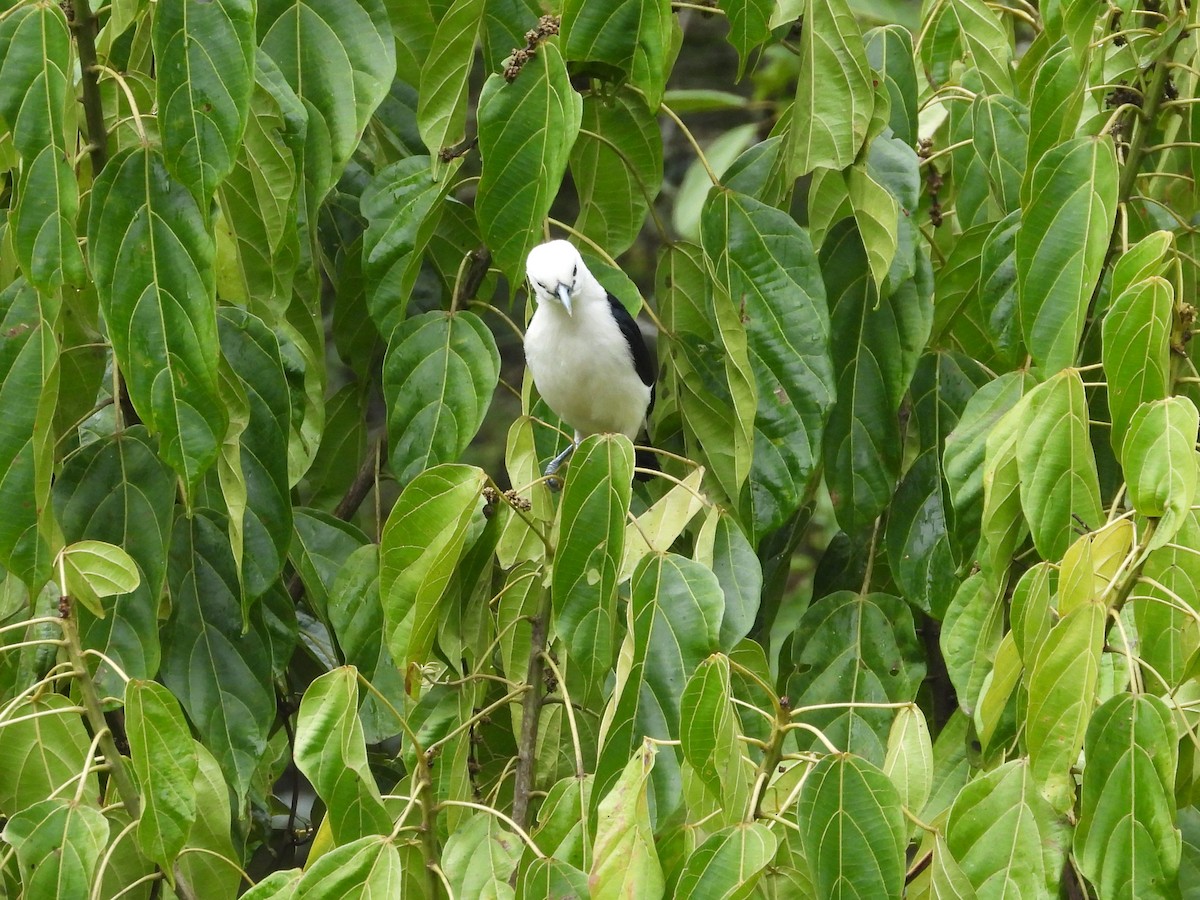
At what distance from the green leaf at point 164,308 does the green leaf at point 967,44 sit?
149 centimetres

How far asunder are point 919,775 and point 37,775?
121 cm

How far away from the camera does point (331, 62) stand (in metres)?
2.40

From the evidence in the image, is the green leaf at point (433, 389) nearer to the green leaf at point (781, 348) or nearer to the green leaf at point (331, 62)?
the green leaf at point (331, 62)

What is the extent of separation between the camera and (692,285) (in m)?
2.67

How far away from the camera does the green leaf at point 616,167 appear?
2.63m

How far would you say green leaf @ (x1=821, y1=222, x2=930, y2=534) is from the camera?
2469 millimetres

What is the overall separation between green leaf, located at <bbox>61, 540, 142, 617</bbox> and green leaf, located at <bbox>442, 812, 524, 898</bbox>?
0.54 metres

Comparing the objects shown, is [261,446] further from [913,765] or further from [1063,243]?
[1063,243]

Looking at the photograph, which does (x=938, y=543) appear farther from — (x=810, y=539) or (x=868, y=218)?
(x=810, y=539)

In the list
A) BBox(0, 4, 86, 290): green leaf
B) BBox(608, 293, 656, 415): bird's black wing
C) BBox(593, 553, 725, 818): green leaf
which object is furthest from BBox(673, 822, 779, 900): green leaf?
BBox(608, 293, 656, 415): bird's black wing

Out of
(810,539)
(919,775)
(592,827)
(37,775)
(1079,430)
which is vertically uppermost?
(1079,430)

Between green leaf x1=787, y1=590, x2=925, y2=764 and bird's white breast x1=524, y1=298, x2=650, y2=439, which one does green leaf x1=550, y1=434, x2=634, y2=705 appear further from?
bird's white breast x1=524, y1=298, x2=650, y2=439

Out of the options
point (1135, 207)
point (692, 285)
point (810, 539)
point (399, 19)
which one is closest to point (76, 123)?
point (399, 19)

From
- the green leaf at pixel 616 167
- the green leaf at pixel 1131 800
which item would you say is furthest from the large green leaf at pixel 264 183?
the green leaf at pixel 1131 800
